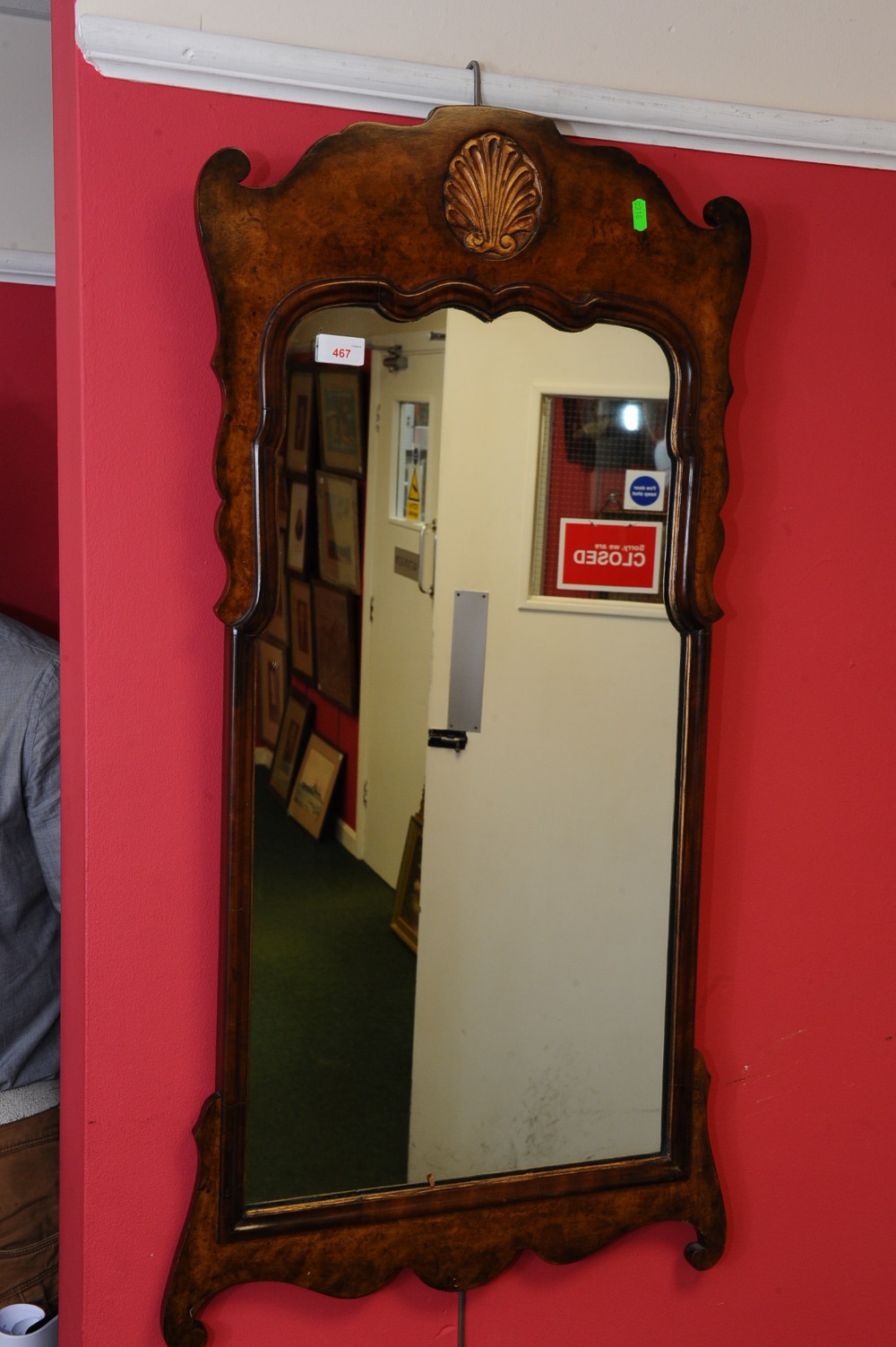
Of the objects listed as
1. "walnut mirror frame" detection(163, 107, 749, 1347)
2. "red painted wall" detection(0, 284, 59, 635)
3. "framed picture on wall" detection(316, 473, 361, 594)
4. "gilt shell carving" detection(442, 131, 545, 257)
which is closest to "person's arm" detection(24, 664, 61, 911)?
"walnut mirror frame" detection(163, 107, 749, 1347)

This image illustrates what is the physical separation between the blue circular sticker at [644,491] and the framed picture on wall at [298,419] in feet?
1.49

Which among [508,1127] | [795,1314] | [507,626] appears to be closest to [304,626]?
[507,626]

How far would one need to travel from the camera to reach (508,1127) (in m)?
1.70

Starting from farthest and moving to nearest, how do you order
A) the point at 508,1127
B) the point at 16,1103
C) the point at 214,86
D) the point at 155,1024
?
the point at 16,1103, the point at 508,1127, the point at 155,1024, the point at 214,86

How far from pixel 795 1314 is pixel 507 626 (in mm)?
1291

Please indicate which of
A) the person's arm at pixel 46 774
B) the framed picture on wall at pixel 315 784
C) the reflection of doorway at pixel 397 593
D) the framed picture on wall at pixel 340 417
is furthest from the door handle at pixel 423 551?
the person's arm at pixel 46 774

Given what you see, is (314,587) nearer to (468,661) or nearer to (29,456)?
(468,661)

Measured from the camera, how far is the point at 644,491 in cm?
162

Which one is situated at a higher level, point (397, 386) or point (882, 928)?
point (397, 386)

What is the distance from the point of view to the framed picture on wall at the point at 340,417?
1.49 meters

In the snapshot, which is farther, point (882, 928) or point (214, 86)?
point (882, 928)

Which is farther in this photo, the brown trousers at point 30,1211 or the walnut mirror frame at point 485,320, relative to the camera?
the brown trousers at point 30,1211

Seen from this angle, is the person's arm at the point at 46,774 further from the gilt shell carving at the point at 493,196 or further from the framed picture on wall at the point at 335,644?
the gilt shell carving at the point at 493,196

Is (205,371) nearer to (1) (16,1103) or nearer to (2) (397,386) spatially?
(2) (397,386)
